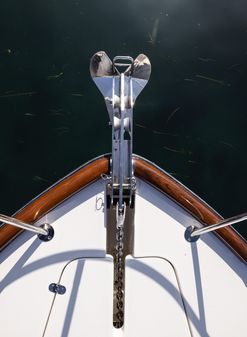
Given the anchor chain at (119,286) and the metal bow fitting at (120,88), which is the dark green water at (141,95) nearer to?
the anchor chain at (119,286)

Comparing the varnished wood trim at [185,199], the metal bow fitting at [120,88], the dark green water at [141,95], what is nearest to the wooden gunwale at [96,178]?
the varnished wood trim at [185,199]

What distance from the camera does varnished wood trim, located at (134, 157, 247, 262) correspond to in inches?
92.8

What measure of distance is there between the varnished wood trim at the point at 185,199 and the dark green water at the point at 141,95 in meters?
1.20

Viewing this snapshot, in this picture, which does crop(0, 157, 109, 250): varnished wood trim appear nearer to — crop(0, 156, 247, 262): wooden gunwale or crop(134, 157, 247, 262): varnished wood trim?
crop(0, 156, 247, 262): wooden gunwale

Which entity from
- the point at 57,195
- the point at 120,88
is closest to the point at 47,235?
the point at 57,195

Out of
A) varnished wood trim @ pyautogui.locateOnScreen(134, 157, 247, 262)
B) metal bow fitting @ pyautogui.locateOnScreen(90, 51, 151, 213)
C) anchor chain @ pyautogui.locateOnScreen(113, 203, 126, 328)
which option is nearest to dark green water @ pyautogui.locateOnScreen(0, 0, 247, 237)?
varnished wood trim @ pyautogui.locateOnScreen(134, 157, 247, 262)

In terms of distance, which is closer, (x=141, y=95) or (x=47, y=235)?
(x=47, y=235)

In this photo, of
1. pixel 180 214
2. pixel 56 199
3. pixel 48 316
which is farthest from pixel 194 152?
pixel 48 316

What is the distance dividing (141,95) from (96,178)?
69.3 inches

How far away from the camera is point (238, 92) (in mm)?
3992

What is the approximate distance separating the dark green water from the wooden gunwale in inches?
47.6

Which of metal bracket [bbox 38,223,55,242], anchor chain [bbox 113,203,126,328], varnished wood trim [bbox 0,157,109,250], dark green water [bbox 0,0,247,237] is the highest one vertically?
dark green water [bbox 0,0,247,237]

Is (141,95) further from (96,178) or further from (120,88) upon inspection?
(120,88)

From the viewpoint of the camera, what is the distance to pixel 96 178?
235 cm
